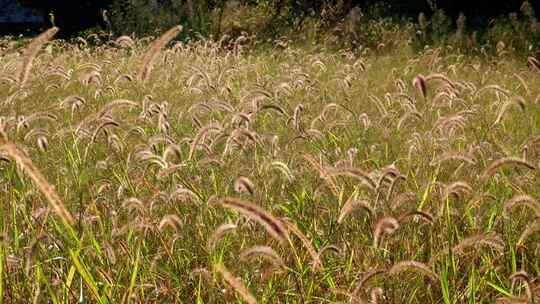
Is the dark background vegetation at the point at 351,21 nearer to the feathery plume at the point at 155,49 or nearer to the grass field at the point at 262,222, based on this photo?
the grass field at the point at 262,222

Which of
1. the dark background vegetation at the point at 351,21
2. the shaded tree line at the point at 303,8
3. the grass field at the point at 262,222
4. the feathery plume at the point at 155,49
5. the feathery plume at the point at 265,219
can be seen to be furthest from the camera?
the shaded tree line at the point at 303,8

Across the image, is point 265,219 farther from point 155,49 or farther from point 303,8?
point 303,8

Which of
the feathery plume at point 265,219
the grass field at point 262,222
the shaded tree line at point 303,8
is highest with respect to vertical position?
the feathery plume at point 265,219

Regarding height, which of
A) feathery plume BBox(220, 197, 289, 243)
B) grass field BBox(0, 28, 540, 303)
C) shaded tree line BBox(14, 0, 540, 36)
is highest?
feathery plume BBox(220, 197, 289, 243)

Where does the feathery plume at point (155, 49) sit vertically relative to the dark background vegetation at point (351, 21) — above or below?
above

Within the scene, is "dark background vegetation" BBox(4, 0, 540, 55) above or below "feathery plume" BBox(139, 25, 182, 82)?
below

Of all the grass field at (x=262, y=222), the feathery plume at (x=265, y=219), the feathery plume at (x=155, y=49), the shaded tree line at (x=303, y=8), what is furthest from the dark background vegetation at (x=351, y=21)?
the feathery plume at (x=265, y=219)

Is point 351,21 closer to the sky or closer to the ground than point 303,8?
closer to the sky

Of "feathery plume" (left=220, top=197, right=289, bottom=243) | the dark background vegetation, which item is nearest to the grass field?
"feathery plume" (left=220, top=197, right=289, bottom=243)

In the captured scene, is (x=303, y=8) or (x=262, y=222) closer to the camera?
(x=262, y=222)

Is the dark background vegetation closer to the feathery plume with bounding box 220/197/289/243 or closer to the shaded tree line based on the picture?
the shaded tree line

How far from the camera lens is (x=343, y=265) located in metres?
1.66

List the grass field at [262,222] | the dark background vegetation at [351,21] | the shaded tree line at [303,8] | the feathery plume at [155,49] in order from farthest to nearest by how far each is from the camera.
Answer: the shaded tree line at [303,8], the dark background vegetation at [351,21], the feathery plume at [155,49], the grass field at [262,222]

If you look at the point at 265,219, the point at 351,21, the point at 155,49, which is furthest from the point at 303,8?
the point at 265,219
